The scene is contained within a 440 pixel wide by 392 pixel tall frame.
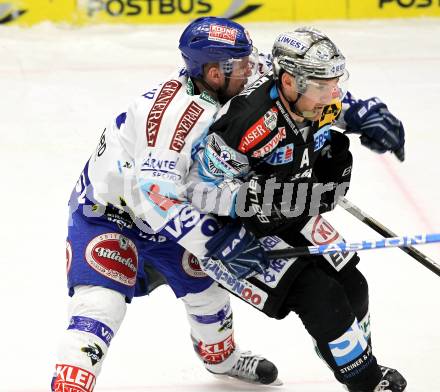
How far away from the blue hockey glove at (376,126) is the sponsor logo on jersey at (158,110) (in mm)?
581

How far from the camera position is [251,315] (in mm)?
4320

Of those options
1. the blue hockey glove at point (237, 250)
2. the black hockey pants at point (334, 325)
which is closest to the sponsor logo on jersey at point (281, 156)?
the blue hockey glove at point (237, 250)

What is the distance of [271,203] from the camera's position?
3.38 meters

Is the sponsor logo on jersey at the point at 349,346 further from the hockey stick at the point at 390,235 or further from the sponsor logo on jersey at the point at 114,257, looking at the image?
the sponsor logo on jersey at the point at 114,257

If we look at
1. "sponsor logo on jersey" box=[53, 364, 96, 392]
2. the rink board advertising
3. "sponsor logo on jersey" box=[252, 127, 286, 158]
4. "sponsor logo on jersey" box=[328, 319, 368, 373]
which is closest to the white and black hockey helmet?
"sponsor logo on jersey" box=[252, 127, 286, 158]

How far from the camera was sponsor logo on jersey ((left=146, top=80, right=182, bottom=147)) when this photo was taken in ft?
11.0

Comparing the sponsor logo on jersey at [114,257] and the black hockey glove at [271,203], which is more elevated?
the black hockey glove at [271,203]

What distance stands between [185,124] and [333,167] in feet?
1.79

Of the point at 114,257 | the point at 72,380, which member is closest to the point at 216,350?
the point at 114,257

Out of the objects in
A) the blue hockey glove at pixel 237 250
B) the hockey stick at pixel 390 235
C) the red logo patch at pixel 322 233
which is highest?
the blue hockey glove at pixel 237 250

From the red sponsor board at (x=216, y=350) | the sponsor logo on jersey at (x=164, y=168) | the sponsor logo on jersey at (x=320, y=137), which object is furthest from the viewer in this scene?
the red sponsor board at (x=216, y=350)

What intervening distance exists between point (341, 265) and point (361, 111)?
496 millimetres

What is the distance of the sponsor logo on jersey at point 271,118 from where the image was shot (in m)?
3.24

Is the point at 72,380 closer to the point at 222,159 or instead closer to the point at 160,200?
the point at 160,200
